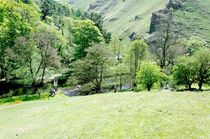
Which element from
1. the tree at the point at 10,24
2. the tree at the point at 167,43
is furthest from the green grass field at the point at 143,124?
the tree at the point at 167,43

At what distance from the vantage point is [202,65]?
818 inches

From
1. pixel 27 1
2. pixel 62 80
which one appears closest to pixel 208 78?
pixel 62 80

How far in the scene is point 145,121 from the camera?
9352 millimetres

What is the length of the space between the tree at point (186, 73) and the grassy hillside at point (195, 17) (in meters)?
56.5

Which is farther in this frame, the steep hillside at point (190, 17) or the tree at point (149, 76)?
the steep hillside at point (190, 17)

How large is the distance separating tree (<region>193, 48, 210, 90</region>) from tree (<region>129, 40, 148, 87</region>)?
1382cm

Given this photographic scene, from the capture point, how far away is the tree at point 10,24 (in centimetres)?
3006

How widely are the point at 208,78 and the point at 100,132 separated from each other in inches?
864

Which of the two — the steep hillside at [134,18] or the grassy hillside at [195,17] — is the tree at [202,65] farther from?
the steep hillside at [134,18]

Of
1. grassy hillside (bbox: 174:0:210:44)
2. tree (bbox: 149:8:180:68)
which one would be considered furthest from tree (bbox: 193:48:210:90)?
grassy hillside (bbox: 174:0:210:44)

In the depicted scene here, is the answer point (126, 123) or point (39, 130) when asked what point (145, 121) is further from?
point (39, 130)

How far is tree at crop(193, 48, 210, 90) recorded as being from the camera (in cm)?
2027

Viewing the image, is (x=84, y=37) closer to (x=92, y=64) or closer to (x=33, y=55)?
(x=92, y=64)

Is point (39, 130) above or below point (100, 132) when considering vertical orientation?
below
